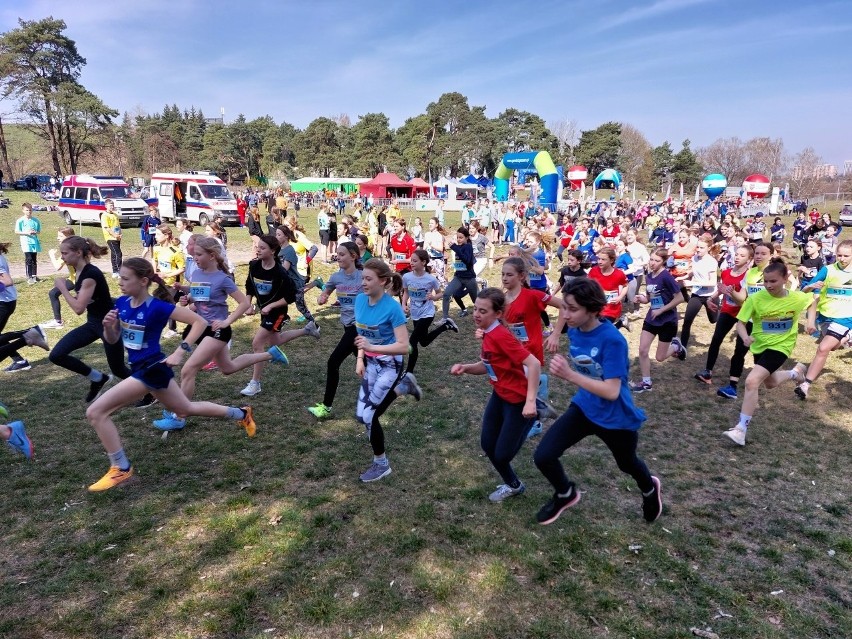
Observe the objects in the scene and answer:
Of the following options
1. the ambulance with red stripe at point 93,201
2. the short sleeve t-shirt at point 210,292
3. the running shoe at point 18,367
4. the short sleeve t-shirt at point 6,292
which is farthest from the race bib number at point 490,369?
the ambulance with red stripe at point 93,201

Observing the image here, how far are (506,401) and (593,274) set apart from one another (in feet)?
13.1

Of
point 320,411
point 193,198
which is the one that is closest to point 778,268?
point 320,411

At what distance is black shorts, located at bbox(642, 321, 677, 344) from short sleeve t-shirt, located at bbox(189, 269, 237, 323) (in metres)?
5.41

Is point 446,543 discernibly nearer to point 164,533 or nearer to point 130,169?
point 164,533

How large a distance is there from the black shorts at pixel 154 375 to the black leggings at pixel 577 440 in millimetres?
3134

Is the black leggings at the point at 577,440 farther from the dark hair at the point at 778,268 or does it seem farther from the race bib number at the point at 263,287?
the race bib number at the point at 263,287

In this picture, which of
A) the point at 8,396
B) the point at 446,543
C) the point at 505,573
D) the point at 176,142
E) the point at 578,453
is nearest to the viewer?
the point at 505,573

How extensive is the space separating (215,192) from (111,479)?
2787cm

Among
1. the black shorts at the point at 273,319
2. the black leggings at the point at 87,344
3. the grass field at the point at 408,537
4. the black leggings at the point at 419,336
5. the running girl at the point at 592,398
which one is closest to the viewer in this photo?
the grass field at the point at 408,537

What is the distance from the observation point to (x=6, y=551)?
12.6ft

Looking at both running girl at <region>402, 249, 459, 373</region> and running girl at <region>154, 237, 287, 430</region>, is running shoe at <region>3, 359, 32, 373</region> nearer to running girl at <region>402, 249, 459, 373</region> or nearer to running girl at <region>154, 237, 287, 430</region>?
running girl at <region>154, 237, 287, 430</region>

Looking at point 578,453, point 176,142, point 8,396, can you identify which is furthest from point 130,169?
point 578,453

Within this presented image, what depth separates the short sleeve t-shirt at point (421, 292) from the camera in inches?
289

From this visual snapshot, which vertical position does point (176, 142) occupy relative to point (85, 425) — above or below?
above
